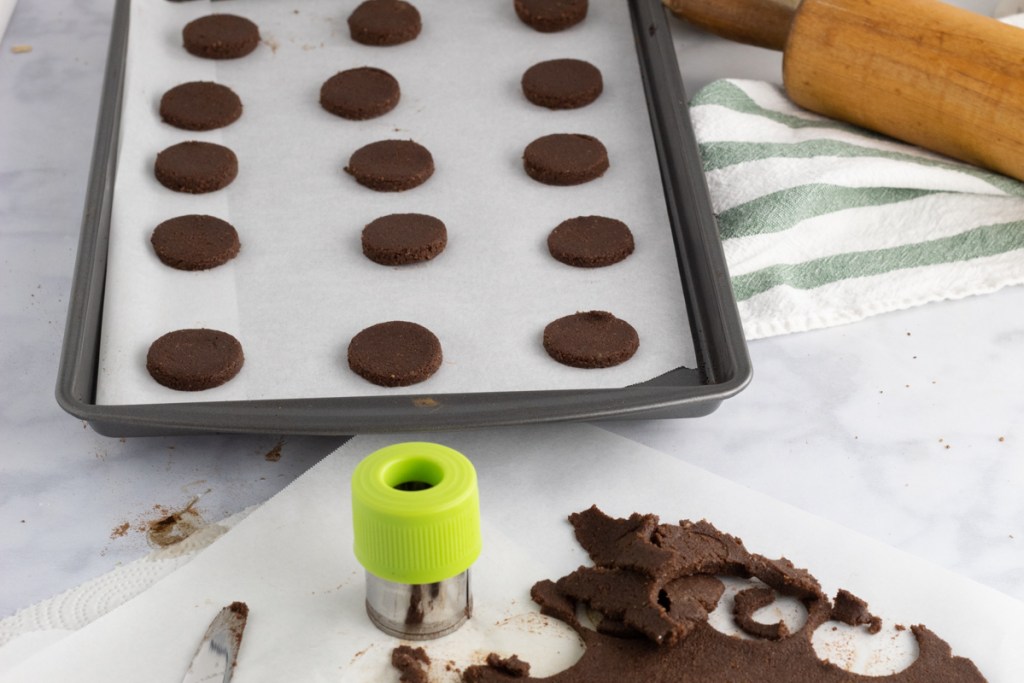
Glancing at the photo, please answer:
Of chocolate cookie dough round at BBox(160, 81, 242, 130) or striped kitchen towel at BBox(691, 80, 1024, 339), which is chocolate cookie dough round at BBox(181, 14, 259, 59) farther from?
striped kitchen towel at BBox(691, 80, 1024, 339)

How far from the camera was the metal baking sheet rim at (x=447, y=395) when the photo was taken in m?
1.22

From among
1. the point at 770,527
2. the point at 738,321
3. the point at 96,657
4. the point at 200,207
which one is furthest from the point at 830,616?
the point at 200,207

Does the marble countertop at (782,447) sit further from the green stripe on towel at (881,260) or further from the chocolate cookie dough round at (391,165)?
the chocolate cookie dough round at (391,165)

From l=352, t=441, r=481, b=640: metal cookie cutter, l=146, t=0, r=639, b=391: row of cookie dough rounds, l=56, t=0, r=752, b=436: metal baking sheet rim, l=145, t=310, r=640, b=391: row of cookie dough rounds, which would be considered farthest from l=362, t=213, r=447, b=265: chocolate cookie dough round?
l=352, t=441, r=481, b=640: metal cookie cutter

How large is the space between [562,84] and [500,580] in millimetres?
807

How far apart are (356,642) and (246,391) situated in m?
0.34

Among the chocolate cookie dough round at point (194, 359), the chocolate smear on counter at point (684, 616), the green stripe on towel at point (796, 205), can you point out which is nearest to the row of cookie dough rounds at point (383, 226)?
the chocolate cookie dough round at point (194, 359)

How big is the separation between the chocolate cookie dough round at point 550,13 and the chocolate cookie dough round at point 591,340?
0.62 m

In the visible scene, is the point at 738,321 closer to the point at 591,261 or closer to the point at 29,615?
the point at 591,261

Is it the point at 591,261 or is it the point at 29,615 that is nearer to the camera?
the point at 29,615

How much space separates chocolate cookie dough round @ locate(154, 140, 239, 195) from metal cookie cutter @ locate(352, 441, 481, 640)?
64 centimetres

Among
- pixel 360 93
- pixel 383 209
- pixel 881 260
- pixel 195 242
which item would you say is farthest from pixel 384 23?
pixel 881 260

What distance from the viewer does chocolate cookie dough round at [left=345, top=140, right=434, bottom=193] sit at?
158 centimetres

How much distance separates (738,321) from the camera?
1320 mm
